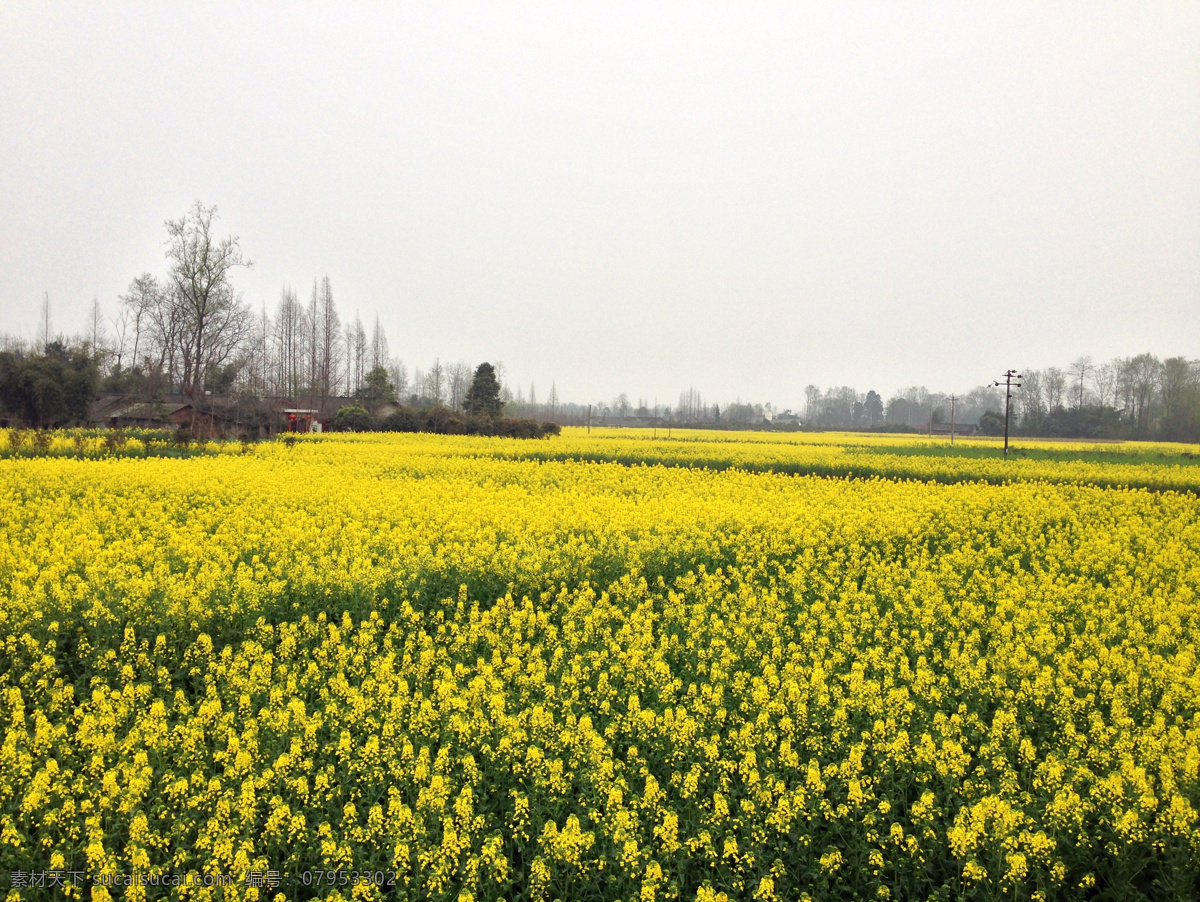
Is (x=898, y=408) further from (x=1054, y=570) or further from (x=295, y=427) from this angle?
(x=1054, y=570)

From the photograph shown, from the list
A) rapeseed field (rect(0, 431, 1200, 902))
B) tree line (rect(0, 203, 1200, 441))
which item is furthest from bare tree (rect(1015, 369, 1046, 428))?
rapeseed field (rect(0, 431, 1200, 902))

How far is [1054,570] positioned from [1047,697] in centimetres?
450

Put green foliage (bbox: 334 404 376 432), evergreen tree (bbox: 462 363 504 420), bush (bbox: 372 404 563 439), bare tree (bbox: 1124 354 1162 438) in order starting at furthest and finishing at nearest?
bare tree (bbox: 1124 354 1162 438) < evergreen tree (bbox: 462 363 504 420) < green foliage (bbox: 334 404 376 432) < bush (bbox: 372 404 563 439)

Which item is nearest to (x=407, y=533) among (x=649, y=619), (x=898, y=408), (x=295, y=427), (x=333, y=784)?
(x=649, y=619)

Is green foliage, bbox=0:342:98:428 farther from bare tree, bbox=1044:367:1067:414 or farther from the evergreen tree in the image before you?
bare tree, bbox=1044:367:1067:414

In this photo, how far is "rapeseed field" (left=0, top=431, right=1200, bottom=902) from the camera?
3826mm

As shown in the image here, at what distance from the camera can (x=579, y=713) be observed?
5168 millimetres

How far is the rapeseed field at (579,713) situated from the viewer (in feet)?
12.6

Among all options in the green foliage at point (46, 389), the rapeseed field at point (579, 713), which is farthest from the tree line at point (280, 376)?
the rapeseed field at point (579, 713)

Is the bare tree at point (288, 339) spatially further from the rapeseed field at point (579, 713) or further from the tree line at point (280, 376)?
the rapeseed field at point (579, 713)

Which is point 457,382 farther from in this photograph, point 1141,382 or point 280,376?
point 1141,382

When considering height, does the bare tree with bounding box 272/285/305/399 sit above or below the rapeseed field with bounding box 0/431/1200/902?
above

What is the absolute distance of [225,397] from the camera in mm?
45125

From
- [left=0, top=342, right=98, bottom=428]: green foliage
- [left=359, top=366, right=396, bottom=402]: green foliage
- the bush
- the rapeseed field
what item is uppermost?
[left=359, top=366, right=396, bottom=402]: green foliage
